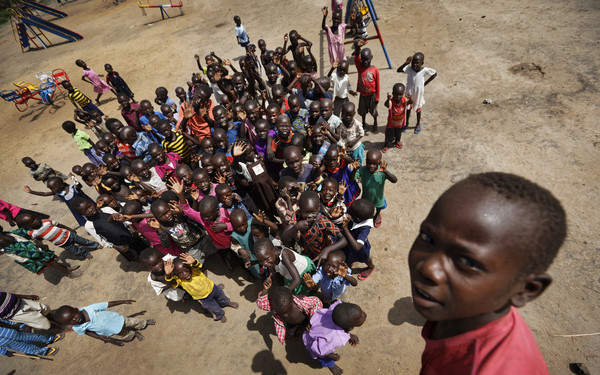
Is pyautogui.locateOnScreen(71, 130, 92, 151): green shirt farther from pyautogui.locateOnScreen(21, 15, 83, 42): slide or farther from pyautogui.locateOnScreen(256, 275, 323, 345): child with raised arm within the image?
pyautogui.locateOnScreen(21, 15, 83, 42): slide

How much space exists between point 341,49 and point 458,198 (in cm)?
762

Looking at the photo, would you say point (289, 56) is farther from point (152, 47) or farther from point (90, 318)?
point (90, 318)

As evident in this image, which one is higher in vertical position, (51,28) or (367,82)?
(51,28)

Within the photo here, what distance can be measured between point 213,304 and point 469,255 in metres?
3.63

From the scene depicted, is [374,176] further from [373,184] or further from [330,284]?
[330,284]

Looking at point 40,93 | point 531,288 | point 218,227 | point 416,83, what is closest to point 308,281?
point 218,227

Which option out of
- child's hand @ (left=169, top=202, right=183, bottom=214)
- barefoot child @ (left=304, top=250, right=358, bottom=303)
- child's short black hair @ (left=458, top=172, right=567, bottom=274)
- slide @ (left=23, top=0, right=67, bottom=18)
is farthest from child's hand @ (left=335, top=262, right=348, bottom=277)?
slide @ (left=23, top=0, right=67, bottom=18)

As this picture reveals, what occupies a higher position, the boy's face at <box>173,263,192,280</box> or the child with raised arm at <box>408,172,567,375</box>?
the child with raised arm at <box>408,172,567,375</box>

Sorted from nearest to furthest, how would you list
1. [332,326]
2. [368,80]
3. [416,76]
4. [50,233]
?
[332,326] < [50,233] < [416,76] < [368,80]

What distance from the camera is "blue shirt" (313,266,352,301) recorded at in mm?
3076

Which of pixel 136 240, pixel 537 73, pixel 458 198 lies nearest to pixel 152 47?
pixel 136 240

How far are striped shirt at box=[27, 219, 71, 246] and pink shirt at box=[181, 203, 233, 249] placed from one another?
9.37ft

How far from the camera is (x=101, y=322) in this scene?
11.2 feet

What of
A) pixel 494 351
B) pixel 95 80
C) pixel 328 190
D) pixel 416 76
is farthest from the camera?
pixel 95 80
